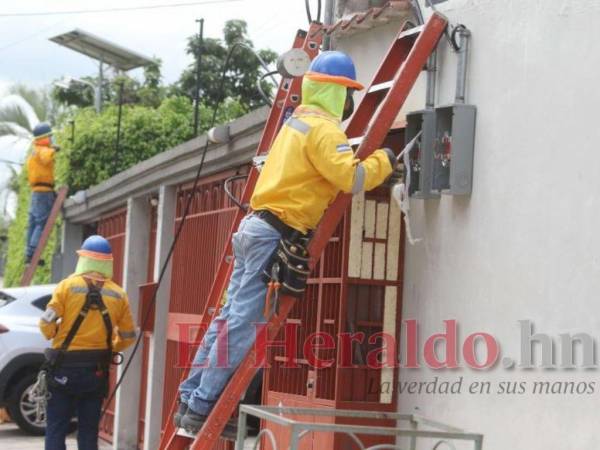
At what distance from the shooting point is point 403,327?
21.0ft

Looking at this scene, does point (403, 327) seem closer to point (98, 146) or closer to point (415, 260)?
point (415, 260)

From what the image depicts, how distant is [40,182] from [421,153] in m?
12.2

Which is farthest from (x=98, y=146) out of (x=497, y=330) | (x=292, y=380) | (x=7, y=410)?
(x=497, y=330)

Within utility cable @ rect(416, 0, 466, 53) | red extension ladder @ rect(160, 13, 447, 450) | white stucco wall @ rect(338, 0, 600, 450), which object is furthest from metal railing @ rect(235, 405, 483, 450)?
utility cable @ rect(416, 0, 466, 53)

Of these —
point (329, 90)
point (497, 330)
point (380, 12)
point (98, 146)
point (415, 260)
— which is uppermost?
point (98, 146)

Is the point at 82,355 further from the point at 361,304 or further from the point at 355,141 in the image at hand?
the point at 355,141

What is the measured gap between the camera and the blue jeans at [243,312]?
19.0ft

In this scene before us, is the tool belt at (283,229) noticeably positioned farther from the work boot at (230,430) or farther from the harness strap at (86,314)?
the harness strap at (86,314)

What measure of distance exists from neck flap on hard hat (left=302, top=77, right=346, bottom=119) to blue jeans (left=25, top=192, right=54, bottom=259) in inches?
474

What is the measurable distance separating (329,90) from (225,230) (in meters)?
3.56

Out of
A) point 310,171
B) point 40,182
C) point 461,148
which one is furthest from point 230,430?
point 40,182

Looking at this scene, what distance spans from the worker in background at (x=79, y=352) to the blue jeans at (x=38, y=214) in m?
8.57

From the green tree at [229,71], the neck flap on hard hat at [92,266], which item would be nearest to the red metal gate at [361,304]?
the neck flap on hard hat at [92,266]

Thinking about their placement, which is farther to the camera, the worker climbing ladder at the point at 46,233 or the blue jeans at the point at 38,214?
the blue jeans at the point at 38,214
